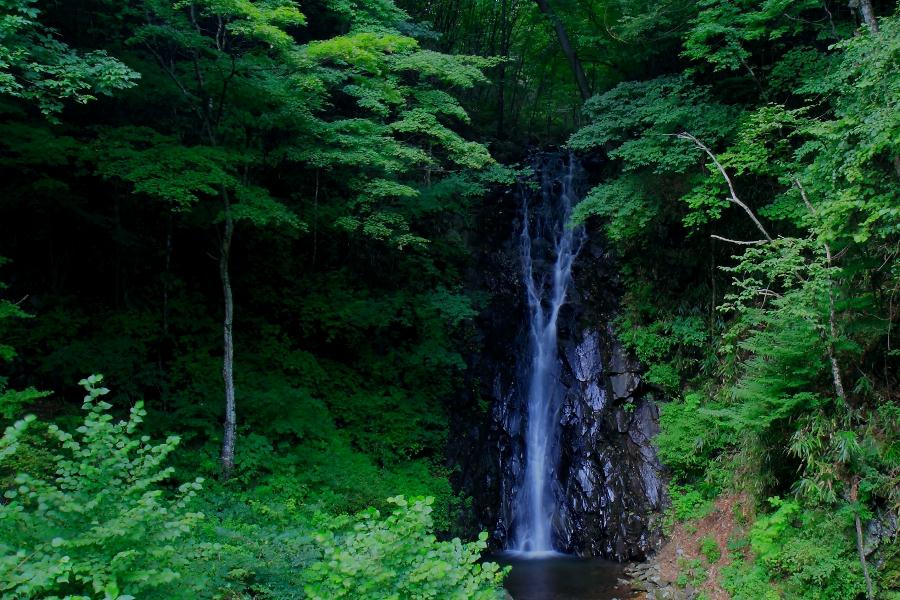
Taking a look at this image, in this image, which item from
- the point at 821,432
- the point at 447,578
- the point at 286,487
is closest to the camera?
the point at 447,578

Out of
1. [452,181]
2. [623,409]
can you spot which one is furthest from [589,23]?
[623,409]

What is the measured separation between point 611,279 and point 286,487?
8177 mm

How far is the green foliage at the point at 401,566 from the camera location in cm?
314

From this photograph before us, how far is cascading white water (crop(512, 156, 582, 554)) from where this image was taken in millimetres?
10961

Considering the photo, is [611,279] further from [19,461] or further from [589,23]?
[19,461]

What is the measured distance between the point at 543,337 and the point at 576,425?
217 cm

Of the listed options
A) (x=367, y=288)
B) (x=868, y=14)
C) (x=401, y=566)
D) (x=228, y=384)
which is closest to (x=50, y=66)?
(x=228, y=384)

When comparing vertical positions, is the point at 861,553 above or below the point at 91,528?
below

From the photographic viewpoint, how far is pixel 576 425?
37.4 ft

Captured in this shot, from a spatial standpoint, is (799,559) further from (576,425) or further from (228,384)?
(228,384)

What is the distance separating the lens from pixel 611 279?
12.5 meters

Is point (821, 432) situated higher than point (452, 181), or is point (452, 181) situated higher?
point (452, 181)

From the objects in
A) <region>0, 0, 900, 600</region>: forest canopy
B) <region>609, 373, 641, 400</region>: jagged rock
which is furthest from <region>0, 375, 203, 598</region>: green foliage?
<region>609, 373, 641, 400</region>: jagged rock

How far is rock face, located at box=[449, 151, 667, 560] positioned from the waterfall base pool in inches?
19.0
